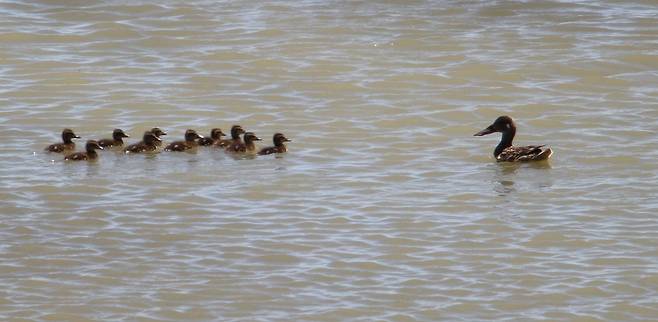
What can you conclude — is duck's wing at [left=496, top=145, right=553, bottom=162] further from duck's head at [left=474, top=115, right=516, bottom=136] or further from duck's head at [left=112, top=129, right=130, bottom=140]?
duck's head at [left=112, top=129, right=130, bottom=140]

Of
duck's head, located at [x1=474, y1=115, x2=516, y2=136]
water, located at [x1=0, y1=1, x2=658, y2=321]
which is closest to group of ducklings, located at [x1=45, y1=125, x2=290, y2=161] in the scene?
water, located at [x1=0, y1=1, x2=658, y2=321]

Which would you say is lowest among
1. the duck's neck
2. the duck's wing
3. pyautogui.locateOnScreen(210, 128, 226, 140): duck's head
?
the duck's wing

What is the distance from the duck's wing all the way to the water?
0.12 metres

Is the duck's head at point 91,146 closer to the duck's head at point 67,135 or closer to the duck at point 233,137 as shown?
the duck's head at point 67,135

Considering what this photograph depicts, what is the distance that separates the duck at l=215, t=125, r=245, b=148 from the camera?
1291 cm

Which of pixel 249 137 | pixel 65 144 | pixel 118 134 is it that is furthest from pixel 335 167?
pixel 65 144

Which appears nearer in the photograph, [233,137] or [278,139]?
[278,139]

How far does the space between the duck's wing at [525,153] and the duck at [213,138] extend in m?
2.26

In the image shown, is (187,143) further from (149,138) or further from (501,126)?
(501,126)

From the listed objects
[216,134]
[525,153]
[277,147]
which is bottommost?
[525,153]

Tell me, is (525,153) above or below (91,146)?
below

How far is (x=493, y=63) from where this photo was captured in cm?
1541

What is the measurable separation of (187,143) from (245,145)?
46 cm

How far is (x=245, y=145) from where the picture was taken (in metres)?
12.9
